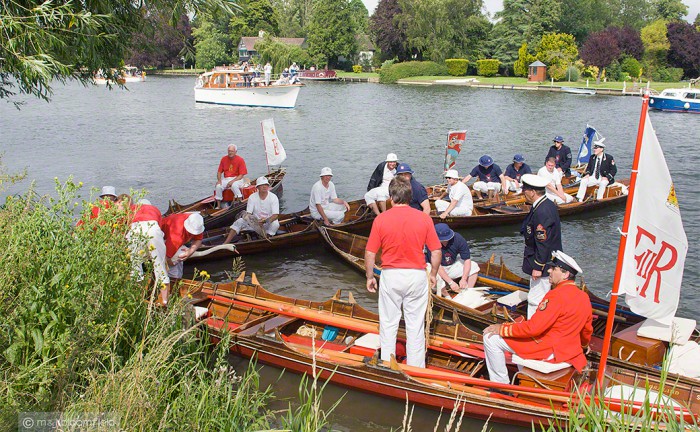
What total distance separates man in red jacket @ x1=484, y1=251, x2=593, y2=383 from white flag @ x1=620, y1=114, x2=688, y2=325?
0.57 meters

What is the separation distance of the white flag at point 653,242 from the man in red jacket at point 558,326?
1.87 ft

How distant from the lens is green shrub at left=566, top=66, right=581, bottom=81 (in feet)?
223

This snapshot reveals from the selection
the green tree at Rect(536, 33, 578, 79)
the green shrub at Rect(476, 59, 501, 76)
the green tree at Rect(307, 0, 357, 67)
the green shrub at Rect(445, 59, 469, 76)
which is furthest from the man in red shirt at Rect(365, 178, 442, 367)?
the green tree at Rect(307, 0, 357, 67)

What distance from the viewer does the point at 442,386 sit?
7.49 meters

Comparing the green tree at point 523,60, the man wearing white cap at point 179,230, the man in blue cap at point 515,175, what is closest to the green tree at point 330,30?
the green tree at point 523,60

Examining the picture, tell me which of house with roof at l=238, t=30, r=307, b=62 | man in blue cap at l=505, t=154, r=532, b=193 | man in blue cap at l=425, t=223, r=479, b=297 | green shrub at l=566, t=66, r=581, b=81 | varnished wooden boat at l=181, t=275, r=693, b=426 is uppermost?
house with roof at l=238, t=30, r=307, b=62

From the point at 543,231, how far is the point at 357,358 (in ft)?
9.86

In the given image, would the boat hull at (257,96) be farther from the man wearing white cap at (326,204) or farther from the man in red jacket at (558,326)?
the man in red jacket at (558,326)

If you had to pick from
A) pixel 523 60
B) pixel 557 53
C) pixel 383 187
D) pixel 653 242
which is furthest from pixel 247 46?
pixel 653 242

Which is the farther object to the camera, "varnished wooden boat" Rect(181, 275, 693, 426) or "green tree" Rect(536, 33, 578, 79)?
"green tree" Rect(536, 33, 578, 79)

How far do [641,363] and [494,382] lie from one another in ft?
6.49

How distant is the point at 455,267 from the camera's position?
10.6 metres

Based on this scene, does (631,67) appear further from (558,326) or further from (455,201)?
(558,326)

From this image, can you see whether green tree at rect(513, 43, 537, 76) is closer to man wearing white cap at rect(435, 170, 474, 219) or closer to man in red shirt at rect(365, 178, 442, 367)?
man wearing white cap at rect(435, 170, 474, 219)
